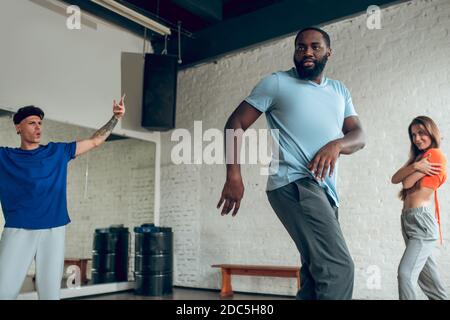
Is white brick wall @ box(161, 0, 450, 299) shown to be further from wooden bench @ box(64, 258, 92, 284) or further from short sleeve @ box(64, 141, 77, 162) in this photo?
short sleeve @ box(64, 141, 77, 162)

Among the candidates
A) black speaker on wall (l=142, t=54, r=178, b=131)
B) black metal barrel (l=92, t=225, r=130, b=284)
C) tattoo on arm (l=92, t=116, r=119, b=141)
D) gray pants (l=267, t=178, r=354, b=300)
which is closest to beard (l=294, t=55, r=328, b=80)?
gray pants (l=267, t=178, r=354, b=300)

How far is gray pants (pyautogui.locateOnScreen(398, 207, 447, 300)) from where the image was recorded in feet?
8.55

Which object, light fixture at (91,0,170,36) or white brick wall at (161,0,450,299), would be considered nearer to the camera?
white brick wall at (161,0,450,299)

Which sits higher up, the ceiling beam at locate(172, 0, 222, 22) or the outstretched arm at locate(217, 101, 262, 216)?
the ceiling beam at locate(172, 0, 222, 22)

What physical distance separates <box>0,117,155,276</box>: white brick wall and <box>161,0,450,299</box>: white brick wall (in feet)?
2.07

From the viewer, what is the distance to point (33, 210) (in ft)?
8.32

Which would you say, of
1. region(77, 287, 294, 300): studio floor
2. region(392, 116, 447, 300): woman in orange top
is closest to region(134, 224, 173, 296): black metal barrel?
region(77, 287, 294, 300): studio floor

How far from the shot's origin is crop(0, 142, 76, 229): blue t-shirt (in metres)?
2.53

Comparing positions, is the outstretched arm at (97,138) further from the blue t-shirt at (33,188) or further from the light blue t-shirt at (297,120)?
the light blue t-shirt at (297,120)

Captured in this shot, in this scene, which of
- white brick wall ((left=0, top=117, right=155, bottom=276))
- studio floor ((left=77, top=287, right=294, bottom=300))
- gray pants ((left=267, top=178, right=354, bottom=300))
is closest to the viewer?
gray pants ((left=267, top=178, right=354, bottom=300))

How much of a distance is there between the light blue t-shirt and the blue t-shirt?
59.1 inches

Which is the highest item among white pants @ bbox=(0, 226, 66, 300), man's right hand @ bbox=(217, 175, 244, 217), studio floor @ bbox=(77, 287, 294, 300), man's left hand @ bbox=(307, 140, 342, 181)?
man's left hand @ bbox=(307, 140, 342, 181)

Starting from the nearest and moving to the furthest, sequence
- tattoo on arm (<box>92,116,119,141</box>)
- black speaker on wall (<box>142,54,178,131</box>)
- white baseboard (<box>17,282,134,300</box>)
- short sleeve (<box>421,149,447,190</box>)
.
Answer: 1. short sleeve (<box>421,149,447,190</box>)
2. tattoo on arm (<box>92,116,119,141</box>)
3. white baseboard (<box>17,282,134,300</box>)
4. black speaker on wall (<box>142,54,178,131</box>)
